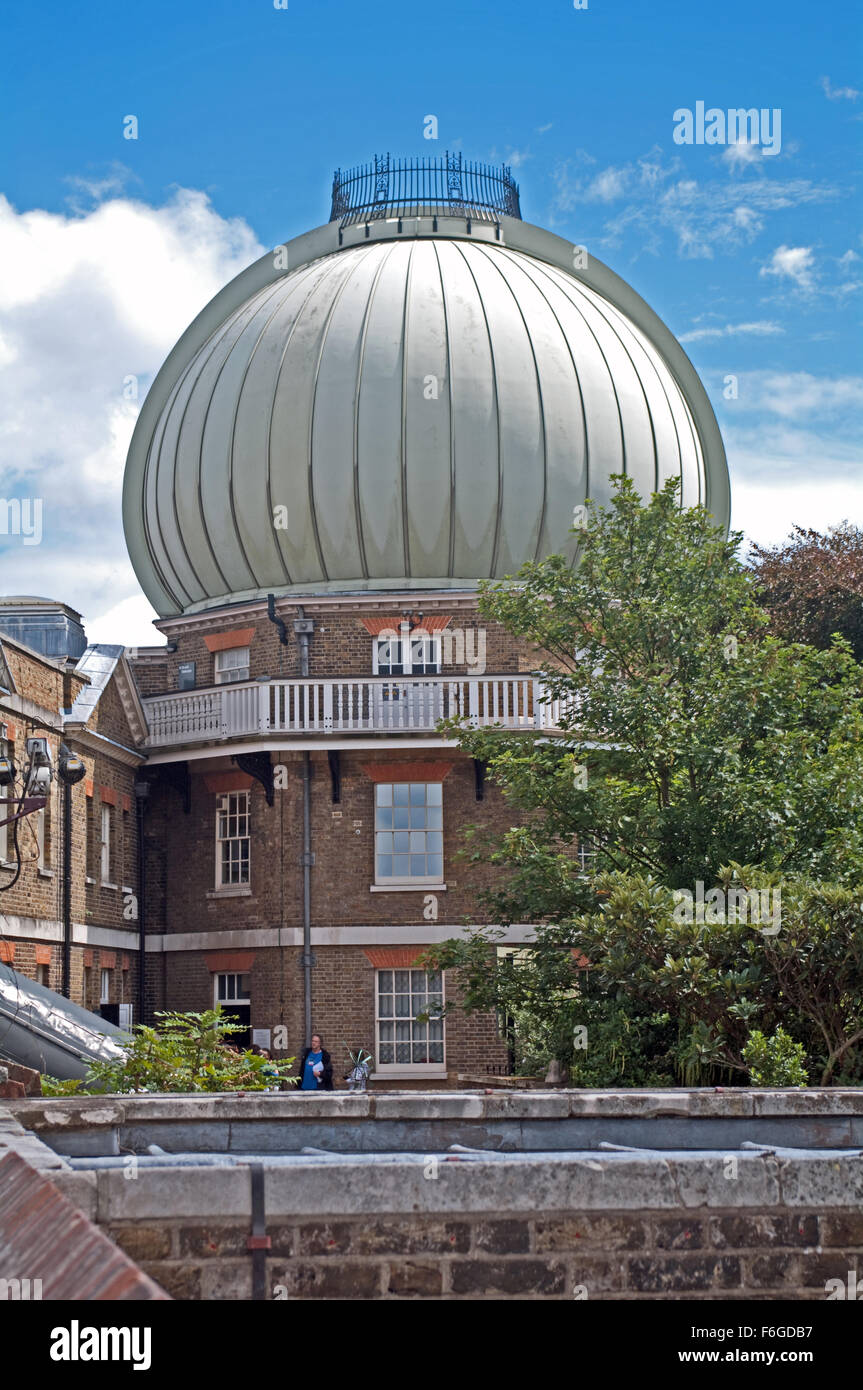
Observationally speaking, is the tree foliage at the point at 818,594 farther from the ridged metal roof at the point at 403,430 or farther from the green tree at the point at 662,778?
the green tree at the point at 662,778

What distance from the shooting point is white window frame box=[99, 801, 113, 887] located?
2856cm

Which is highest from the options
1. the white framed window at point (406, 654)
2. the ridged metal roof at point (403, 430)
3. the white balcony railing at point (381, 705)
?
the ridged metal roof at point (403, 430)

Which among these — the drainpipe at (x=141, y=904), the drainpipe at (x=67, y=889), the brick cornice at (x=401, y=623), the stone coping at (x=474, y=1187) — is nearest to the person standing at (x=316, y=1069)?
the drainpipe at (x=67, y=889)

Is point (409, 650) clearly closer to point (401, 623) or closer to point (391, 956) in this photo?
point (401, 623)

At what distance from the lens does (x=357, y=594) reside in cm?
3044

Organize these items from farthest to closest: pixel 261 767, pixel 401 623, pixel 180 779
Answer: pixel 180 779
pixel 401 623
pixel 261 767

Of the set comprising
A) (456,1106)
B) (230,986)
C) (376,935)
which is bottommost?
(230,986)

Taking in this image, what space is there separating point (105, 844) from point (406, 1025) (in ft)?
19.3

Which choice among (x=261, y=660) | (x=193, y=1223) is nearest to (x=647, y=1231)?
(x=193, y=1223)

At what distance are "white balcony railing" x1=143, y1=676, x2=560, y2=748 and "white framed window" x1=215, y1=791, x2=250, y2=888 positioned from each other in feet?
4.49

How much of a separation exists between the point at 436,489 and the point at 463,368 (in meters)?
2.36

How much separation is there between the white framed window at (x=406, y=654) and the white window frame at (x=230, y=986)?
18.9 ft

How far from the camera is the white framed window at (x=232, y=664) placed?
31.4m

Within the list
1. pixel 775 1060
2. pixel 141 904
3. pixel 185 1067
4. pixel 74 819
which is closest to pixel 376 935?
pixel 141 904
